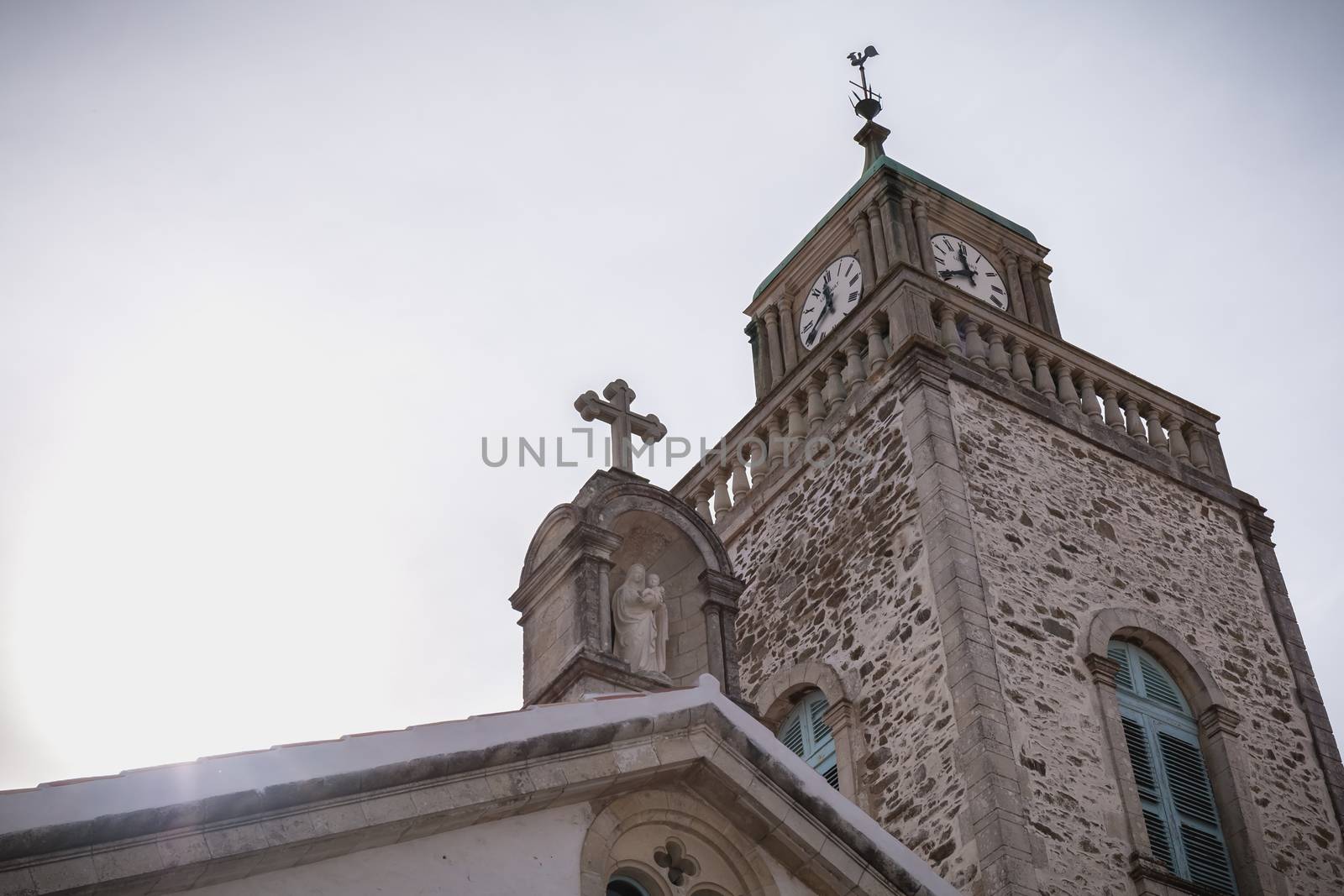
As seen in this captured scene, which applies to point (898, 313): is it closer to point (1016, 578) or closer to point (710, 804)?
point (1016, 578)

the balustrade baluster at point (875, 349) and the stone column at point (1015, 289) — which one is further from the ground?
the stone column at point (1015, 289)

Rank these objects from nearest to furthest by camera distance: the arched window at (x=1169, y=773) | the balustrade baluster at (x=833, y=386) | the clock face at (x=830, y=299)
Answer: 1. the arched window at (x=1169, y=773)
2. the balustrade baluster at (x=833, y=386)
3. the clock face at (x=830, y=299)

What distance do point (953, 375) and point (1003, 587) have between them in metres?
2.29

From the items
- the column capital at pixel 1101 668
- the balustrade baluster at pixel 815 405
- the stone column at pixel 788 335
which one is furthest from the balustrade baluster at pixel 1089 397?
the column capital at pixel 1101 668

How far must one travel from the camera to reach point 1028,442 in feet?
51.3

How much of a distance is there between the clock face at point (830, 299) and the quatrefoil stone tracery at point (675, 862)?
30.8 feet

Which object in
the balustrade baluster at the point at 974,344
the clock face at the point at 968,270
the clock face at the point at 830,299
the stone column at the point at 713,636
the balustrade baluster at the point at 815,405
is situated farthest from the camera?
the clock face at the point at 968,270

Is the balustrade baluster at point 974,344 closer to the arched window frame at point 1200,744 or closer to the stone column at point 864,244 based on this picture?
the stone column at point 864,244

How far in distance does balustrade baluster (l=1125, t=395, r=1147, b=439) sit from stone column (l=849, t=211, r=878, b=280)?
2818 mm

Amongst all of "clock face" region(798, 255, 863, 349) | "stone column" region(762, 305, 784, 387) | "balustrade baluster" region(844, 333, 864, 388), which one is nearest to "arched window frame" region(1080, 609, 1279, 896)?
"balustrade baluster" region(844, 333, 864, 388)

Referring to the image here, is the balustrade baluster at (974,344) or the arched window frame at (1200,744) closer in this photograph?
the arched window frame at (1200,744)

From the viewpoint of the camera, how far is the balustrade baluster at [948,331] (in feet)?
52.5

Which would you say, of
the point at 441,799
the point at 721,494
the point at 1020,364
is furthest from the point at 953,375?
the point at 441,799

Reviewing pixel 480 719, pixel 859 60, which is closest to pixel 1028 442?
pixel 859 60
